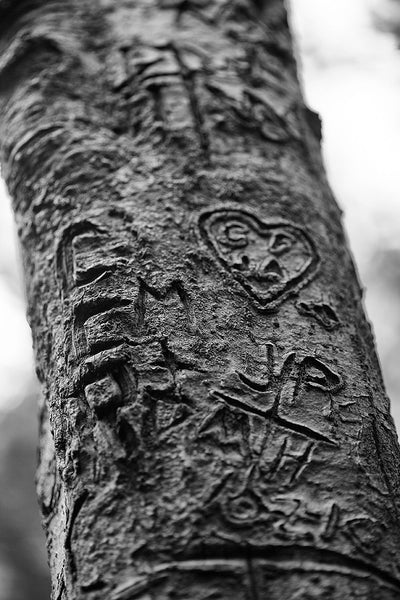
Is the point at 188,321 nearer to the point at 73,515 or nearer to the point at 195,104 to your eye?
the point at 73,515

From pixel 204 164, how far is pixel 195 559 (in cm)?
63

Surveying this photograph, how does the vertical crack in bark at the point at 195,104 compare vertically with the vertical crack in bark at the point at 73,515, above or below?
above

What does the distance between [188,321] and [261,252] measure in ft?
0.59

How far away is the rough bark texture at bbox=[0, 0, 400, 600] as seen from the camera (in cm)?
92

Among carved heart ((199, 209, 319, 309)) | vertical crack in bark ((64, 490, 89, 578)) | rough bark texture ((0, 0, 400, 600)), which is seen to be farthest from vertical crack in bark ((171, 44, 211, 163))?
vertical crack in bark ((64, 490, 89, 578))

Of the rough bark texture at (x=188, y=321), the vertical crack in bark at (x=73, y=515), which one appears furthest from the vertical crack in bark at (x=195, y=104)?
the vertical crack in bark at (x=73, y=515)

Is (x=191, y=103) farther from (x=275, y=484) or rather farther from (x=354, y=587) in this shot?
(x=354, y=587)

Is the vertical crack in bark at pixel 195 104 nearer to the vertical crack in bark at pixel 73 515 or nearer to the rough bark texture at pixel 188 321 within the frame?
the rough bark texture at pixel 188 321

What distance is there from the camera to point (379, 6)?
2.23m

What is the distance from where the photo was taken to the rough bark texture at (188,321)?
924 millimetres

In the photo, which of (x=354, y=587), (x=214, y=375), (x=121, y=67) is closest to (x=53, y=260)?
(x=214, y=375)

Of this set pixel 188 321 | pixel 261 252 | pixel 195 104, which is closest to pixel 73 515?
pixel 188 321

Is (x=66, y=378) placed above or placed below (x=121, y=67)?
below

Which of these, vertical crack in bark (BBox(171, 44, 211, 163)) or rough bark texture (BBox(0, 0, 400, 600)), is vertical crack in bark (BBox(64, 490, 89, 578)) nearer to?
rough bark texture (BBox(0, 0, 400, 600))
